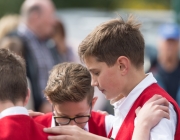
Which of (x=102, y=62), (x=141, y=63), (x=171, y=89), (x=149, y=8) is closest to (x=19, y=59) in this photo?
(x=102, y=62)

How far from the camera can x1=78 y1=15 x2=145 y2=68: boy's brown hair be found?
140 inches

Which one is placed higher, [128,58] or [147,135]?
[128,58]

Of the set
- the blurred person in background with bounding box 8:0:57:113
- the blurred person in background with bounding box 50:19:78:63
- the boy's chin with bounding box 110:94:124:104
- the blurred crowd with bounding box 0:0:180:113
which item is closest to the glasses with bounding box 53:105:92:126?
the boy's chin with bounding box 110:94:124:104

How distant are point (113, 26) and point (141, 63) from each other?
279 millimetres

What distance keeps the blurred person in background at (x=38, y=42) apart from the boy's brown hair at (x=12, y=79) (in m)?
3.45

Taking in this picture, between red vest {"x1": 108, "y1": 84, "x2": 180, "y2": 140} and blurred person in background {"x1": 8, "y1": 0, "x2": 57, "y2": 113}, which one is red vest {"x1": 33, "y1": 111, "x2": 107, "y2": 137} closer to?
red vest {"x1": 108, "y1": 84, "x2": 180, "y2": 140}

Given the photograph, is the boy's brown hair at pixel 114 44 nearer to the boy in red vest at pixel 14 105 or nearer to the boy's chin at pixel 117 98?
the boy's chin at pixel 117 98

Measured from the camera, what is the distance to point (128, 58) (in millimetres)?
3539

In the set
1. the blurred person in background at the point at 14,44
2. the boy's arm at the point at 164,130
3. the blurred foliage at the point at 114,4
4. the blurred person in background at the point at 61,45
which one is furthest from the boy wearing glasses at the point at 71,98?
the blurred foliage at the point at 114,4

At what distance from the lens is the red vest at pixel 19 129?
308 cm

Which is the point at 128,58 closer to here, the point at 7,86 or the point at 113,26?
the point at 113,26

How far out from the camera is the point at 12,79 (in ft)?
10.7

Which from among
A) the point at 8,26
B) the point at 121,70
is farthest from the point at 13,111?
the point at 8,26

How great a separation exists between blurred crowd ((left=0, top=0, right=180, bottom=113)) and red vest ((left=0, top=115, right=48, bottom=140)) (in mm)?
3432
